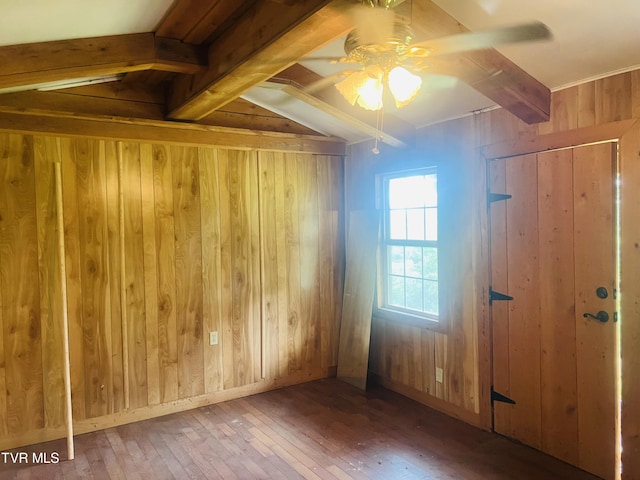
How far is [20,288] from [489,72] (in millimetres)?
3409

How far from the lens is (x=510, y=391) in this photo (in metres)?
3.06

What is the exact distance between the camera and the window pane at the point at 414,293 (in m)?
3.89

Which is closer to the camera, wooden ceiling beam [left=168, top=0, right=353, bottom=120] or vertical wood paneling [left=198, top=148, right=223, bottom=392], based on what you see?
wooden ceiling beam [left=168, top=0, right=353, bottom=120]

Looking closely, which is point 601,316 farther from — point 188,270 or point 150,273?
point 150,273

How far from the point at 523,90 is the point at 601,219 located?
0.89 metres

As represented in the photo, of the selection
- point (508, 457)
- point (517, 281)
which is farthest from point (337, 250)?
point (508, 457)

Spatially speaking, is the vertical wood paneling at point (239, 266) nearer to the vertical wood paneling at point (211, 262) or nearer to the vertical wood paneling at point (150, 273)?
the vertical wood paneling at point (211, 262)

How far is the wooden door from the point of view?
251cm

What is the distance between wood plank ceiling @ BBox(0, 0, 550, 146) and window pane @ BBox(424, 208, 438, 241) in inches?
43.5

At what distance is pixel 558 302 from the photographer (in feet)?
8.99

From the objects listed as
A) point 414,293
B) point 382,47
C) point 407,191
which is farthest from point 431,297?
point 382,47

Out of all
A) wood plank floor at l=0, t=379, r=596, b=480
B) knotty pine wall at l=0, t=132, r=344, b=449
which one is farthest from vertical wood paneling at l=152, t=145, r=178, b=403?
wood plank floor at l=0, t=379, r=596, b=480

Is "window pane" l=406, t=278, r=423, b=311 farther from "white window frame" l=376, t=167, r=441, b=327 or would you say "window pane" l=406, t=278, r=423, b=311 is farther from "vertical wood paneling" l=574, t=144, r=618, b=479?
"vertical wood paneling" l=574, t=144, r=618, b=479

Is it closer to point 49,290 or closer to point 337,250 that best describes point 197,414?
point 49,290
